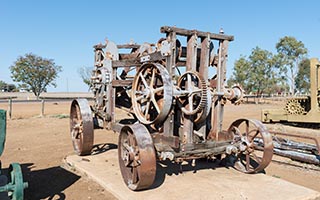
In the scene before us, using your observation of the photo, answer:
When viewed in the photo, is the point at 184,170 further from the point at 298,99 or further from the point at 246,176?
the point at 298,99

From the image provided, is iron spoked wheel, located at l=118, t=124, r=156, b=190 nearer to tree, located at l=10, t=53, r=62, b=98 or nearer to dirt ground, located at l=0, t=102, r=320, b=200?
dirt ground, located at l=0, t=102, r=320, b=200

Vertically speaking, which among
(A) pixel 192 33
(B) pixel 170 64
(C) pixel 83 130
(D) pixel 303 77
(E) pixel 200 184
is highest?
(D) pixel 303 77

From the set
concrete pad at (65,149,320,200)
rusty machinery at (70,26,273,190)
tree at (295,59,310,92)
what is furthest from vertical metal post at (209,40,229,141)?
tree at (295,59,310,92)

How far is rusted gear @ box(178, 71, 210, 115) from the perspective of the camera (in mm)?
4449

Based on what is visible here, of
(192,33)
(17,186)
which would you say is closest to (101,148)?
(192,33)

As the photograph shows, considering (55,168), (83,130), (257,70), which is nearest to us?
(55,168)

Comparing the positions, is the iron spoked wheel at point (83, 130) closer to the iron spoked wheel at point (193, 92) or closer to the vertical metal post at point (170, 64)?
the vertical metal post at point (170, 64)

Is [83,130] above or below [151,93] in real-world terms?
below

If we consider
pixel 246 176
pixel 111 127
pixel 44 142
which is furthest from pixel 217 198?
pixel 44 142

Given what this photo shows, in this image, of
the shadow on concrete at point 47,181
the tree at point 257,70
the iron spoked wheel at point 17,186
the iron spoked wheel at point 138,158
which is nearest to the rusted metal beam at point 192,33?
the iron spoked wheel at point 138,158

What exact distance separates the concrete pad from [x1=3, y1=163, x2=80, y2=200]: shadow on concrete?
333mm

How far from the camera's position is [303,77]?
2122 inches

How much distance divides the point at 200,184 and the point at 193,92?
5.03 ft

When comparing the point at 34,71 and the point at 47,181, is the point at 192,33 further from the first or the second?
the point at 34,71
